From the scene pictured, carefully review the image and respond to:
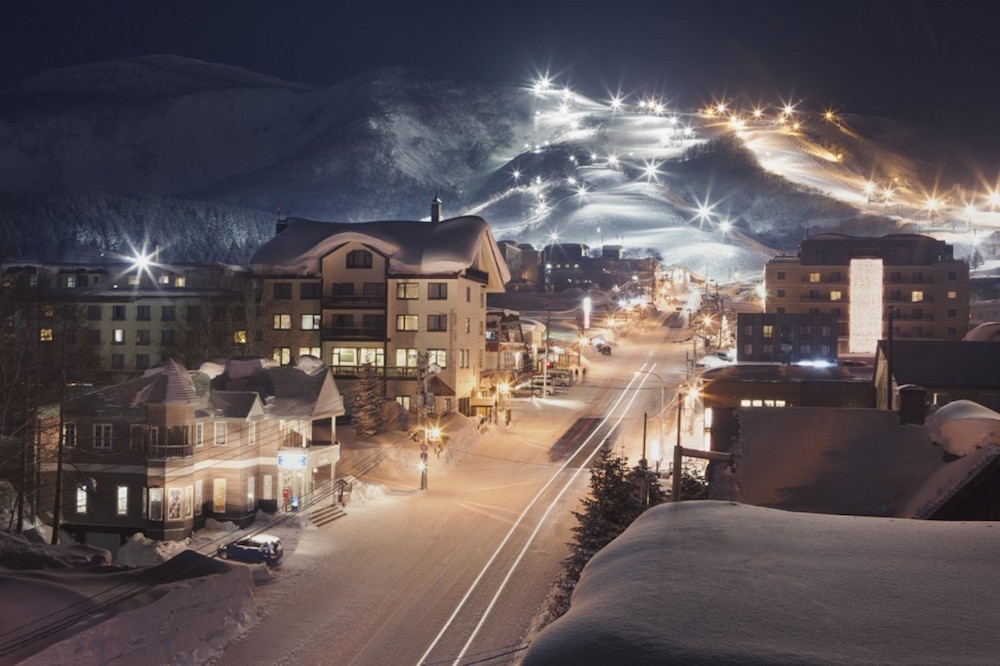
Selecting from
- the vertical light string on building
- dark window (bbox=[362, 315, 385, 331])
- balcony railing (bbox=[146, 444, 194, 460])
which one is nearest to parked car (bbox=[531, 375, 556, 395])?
dark window (bbox=[362, 315, 385, 331])

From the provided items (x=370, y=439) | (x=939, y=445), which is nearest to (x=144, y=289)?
(x=370, y=439)

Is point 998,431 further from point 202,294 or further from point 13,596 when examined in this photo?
point 202,294

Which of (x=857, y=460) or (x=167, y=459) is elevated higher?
(x=857, y=460)

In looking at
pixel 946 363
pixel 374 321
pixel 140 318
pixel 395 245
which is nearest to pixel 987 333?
pixel 946 363

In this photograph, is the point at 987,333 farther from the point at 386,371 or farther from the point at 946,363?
the point at 386,371

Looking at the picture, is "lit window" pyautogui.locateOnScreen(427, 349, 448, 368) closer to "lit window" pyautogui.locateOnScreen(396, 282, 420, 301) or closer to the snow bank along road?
"lit window" pyautogui.locateOnScreen(396, 282, 420, 301)

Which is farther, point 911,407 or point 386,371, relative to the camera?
point 386,371
